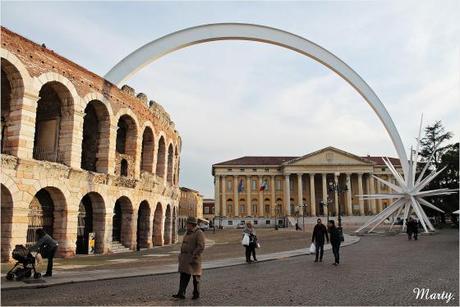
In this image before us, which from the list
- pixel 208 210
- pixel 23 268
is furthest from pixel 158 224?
pixel 208 210

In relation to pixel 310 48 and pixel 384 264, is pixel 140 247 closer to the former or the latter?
pixel 384 264

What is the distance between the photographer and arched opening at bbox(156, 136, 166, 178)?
28438 millimetres

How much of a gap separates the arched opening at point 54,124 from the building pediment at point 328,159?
259 feet

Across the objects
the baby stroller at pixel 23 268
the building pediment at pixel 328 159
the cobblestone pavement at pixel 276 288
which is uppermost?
the building pediment at pixel 328 159

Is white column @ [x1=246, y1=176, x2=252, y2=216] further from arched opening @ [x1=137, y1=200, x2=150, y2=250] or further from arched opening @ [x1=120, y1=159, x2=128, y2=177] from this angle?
arched opening @ [x1=120, y1=159, x2=128, y2=177]

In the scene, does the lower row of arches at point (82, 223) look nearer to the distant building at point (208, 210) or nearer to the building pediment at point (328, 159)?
the building pediment at point (328, 159)

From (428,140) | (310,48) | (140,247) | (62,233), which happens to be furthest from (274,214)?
(62,233)

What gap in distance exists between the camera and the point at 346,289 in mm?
8906

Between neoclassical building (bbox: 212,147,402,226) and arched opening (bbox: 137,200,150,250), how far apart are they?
68607mm

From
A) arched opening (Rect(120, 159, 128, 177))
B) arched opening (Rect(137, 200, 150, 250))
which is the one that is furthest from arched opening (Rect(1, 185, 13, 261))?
arched opening (Rect(137, 200, 150, 250))

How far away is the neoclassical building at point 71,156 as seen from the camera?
14.7 metres

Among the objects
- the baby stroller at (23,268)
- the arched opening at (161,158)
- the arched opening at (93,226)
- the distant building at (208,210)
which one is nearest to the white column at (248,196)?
A: the distant building at (208,210)

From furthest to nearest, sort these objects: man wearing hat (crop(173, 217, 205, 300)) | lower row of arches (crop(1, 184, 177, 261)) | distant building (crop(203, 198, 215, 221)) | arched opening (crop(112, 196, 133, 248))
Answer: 1. distant building (crop(203, 198, 215, 221))
2. arched opening (crop(112, 196, 133, 248))
3. lower row of arches (crop(1, 184, 177, 261))
4. man wearing hat (crop(173, 217, 205, 300))

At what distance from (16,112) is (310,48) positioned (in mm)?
29837
